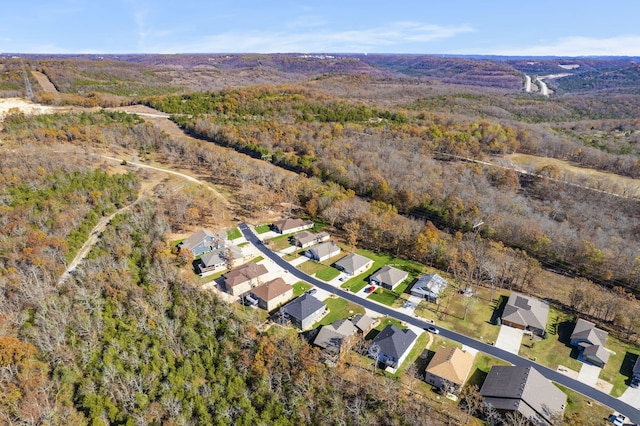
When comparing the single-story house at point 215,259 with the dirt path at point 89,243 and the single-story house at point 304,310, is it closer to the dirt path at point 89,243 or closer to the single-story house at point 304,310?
the single-story house at point 304,310

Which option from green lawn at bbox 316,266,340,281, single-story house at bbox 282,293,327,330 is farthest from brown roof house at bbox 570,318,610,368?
green lawn at bbox 316,266,340,281

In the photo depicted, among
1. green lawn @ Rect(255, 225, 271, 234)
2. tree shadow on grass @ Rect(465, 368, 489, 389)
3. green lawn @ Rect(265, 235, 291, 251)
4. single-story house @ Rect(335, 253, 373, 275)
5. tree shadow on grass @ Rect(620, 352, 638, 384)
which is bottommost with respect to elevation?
tree shadow on grass @ Rect(620, 352, 638, 384)

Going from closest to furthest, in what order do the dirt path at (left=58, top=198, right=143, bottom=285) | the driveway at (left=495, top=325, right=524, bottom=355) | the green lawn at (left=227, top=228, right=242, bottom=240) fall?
the driveway at (left=495, top=325, right=524, bottom=355), the dirt path at (left=58, top=198, right=143, bottom=285), the green lawn at (left=227, top=228, right=242, bottom=240)

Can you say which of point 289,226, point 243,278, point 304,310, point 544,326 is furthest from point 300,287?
point 544,326

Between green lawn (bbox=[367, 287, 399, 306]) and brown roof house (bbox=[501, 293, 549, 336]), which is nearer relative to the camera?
brown roof house (bbox=[501, 293, 549, 336])

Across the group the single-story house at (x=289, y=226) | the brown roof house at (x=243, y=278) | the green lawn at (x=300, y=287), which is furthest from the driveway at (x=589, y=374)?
the single-story house at (x=289, y=226)

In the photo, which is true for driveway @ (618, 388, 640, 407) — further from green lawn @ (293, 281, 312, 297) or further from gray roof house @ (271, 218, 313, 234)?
gray roof house @ (271, 218, 313, 234)
